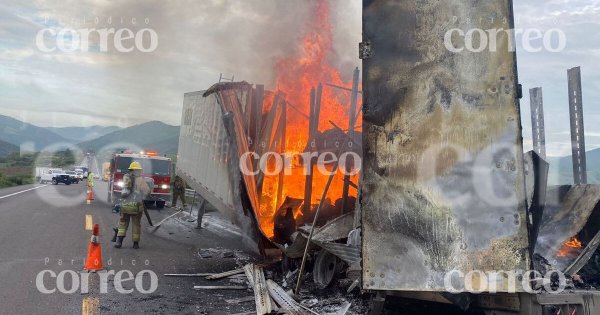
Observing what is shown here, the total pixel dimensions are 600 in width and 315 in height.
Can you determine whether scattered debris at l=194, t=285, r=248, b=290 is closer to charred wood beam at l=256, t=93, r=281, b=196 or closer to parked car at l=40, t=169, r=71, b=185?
charred wood beam at l=256, t=93, r=281, b=196

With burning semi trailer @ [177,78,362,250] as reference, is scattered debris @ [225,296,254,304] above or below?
below

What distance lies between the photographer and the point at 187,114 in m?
13.1

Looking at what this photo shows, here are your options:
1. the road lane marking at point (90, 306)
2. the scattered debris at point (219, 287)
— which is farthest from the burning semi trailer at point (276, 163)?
the road lane marking at point (90, 306)

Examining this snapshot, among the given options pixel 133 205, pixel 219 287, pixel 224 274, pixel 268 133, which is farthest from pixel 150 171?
pixel 219 287

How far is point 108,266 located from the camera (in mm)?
7848

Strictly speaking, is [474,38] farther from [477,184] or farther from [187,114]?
[187,114]

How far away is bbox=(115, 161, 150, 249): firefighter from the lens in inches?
381

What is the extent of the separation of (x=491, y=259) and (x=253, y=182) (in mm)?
5001

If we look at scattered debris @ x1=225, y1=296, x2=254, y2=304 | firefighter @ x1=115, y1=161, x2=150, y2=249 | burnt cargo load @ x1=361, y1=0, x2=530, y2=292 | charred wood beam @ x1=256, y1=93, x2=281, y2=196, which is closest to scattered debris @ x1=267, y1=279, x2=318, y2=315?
scattered debris @ x1=225, y1=296, x2=254, y2=304

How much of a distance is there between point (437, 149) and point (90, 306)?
190 inches

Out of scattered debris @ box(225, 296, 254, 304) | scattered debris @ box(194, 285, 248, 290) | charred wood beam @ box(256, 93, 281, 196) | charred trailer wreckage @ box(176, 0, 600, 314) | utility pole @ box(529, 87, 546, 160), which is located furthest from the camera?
utility pole @ box(529, 87, 546, 160)

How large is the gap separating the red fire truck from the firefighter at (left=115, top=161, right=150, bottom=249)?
8.18 m

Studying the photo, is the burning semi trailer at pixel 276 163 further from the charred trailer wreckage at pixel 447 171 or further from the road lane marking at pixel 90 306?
the charred trailer wreckage at pixel 447 171

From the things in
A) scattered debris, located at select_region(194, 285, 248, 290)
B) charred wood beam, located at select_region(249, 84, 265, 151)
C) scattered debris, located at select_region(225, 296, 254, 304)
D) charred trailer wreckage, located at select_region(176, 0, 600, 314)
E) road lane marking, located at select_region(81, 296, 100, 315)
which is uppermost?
charred wood beam, located at select_region(249, 84, 265, 151)
